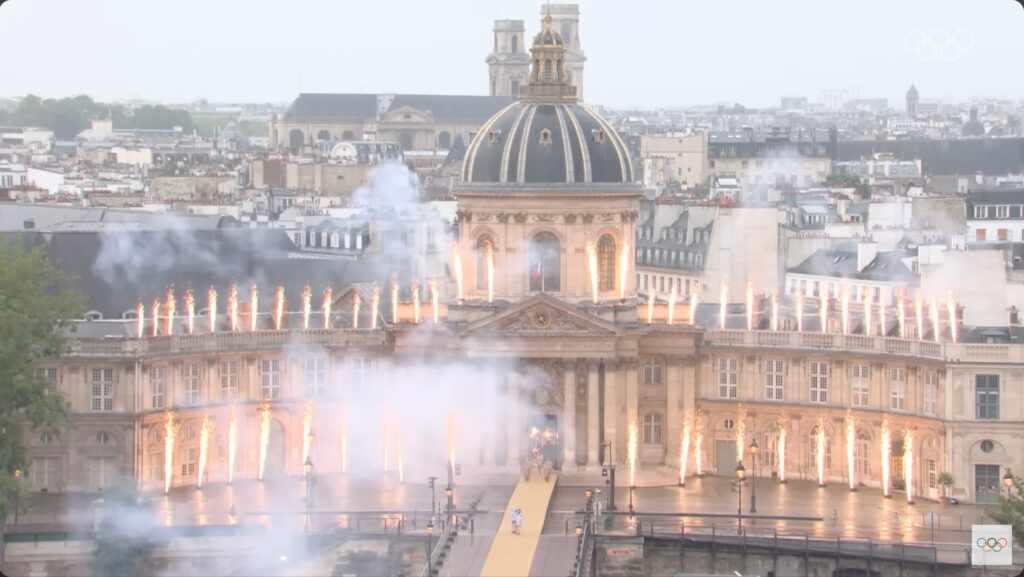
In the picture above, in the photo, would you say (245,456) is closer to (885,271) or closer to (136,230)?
(136,230)

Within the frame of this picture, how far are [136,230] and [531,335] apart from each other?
29014 millimetres

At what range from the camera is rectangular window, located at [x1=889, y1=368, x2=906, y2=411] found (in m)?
117

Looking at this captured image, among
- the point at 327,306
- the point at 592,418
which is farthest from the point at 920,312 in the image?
the point at 327,306

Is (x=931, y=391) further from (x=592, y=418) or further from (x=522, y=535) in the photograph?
(x=522, y=535)

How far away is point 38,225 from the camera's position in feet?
522

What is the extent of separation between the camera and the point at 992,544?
101 m

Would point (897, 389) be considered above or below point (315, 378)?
below

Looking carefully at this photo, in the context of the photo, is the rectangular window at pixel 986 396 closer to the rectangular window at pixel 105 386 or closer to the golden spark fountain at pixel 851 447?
the golden spark fountain at pixel 851 447

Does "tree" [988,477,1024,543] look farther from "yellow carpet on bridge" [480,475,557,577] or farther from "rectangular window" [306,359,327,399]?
"rectangular window" [306,359,327,399]

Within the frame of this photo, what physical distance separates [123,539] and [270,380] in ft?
62.5

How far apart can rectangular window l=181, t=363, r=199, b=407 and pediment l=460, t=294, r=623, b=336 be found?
12365 millimetres

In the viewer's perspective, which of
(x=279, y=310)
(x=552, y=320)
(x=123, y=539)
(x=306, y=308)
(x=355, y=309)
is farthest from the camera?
(x=355, y=309)

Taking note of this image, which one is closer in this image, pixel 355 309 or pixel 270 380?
pixel 270 380

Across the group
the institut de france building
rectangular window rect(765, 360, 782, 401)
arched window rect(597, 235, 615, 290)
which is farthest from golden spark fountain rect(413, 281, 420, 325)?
rectangular window rect(765, 360, 782, 401)
